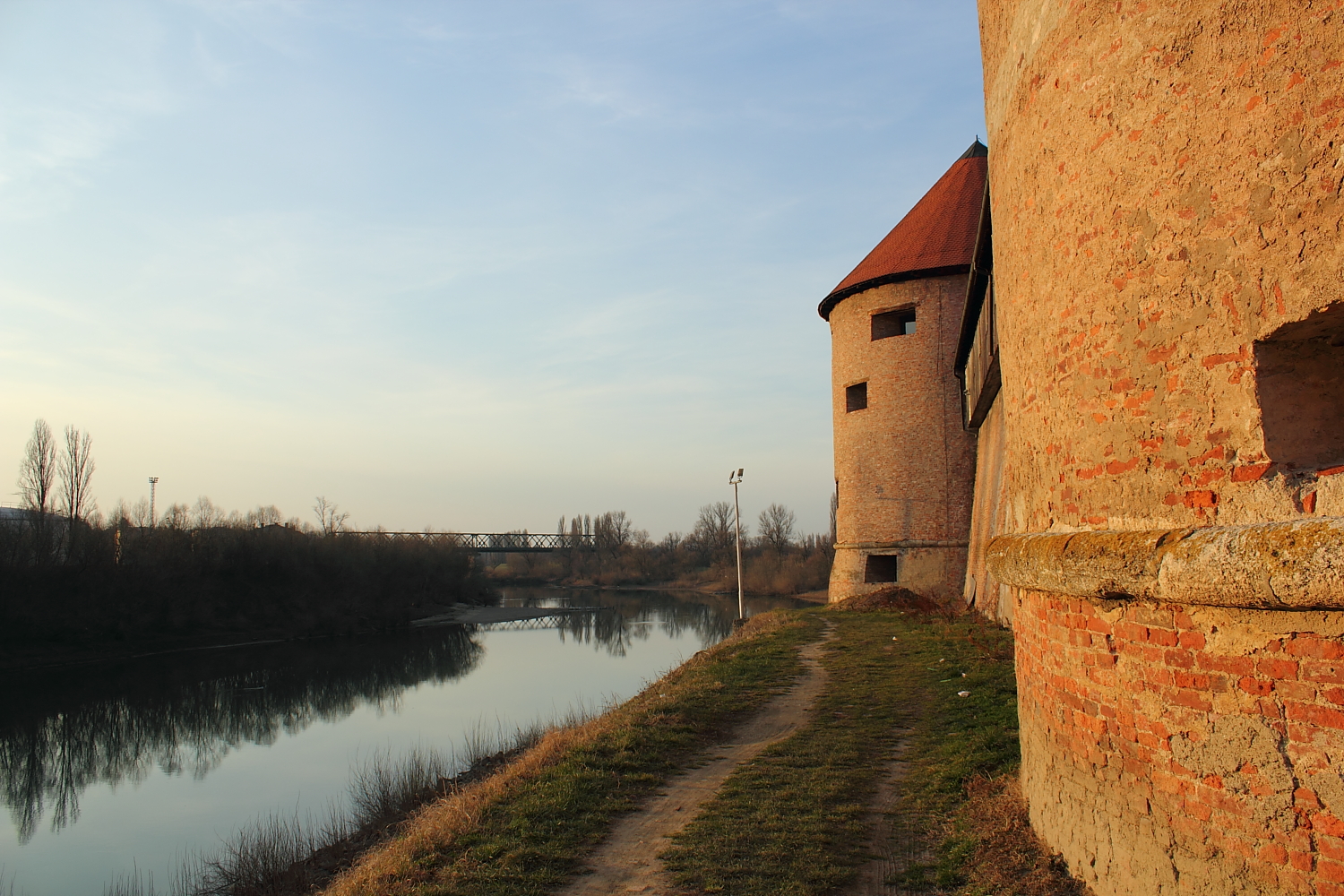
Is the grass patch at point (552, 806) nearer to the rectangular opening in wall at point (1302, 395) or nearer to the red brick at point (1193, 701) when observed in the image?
the red brick at point (1193, 701)

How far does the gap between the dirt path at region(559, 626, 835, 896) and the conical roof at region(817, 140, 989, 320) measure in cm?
1272

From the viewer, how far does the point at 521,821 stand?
5.49 m

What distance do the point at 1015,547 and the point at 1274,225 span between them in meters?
2.00

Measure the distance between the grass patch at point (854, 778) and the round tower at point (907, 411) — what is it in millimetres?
8089

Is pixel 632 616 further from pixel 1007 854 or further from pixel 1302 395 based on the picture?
pixel 1302 395

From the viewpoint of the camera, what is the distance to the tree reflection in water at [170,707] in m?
14.3

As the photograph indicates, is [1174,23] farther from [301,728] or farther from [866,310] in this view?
[301,728]

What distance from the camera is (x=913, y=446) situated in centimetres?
1872

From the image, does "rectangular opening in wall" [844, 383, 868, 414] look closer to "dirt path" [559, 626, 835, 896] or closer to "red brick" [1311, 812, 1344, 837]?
"dirt path" [559, 626, 835, 896]

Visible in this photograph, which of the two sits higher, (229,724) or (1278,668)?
(1278,668)

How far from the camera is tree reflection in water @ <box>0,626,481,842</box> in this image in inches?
563

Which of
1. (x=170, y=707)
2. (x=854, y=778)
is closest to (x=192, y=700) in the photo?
(x=170, y=707)

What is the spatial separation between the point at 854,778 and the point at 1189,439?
384 cm

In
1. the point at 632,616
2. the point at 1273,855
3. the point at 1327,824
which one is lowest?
the point at 632,616
